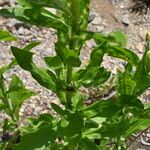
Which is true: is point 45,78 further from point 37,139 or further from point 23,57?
point 37,139

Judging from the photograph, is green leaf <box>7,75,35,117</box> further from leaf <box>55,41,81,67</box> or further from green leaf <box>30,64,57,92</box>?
leaf <box>55,41,81,67</box>

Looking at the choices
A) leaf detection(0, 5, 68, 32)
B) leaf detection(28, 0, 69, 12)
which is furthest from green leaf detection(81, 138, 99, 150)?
leaf detection(28, 0, 69, 12)

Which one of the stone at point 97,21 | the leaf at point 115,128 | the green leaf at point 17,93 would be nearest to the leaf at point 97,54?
the leaf at point 115,128

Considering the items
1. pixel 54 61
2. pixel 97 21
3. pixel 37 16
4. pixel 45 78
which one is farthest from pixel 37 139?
pixel 97 21

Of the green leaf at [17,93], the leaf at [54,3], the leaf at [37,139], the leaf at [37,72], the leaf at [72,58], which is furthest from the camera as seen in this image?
the green leaf at [17,93]

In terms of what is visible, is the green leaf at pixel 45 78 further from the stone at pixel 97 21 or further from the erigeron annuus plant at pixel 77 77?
the stone at pixel 97 21

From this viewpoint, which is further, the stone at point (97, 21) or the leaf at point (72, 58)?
the stone at point (97, 21)
